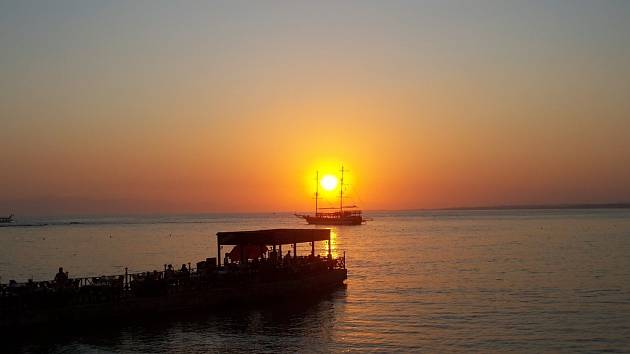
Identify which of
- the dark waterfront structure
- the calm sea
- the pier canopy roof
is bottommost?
the calm sea

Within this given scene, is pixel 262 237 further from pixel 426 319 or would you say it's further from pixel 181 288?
pixel 426 319

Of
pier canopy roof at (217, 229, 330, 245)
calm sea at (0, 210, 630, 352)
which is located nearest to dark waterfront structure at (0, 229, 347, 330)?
pier canopy roof at (217, 229, 330, 245)

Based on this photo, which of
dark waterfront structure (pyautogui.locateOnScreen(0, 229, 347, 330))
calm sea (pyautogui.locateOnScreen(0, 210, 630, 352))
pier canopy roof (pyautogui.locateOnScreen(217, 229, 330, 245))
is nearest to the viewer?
calm sea (pyautogui.locateOnScreen(0, 210, 630, 352))

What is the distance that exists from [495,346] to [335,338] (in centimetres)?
711

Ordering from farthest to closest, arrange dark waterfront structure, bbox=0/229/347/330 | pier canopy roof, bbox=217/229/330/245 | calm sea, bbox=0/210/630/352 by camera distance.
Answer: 1. pier canopy roof, bbox=217/229/330/245
2. dark waterfront structure, bbox=0/229/347/330
3. calm sea, bbox=0/210/630/352

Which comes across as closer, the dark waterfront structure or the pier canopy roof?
the dark waterfront structure

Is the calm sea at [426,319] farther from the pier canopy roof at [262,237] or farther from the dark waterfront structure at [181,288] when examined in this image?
the pier canopy roof at [262,237]

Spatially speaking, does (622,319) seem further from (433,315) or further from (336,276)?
(336,276)

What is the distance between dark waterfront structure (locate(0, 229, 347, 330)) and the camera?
97.7ft

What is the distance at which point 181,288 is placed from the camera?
36062 mm

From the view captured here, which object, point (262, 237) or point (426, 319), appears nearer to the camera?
point (426, 319)

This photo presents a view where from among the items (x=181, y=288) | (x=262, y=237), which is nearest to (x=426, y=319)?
(x=262, y=237)

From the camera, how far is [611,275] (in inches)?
2172

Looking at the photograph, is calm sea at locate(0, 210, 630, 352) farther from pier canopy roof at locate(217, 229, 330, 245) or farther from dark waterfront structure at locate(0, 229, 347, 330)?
pier canopy roof at locate(217, 229, 330, 245)
